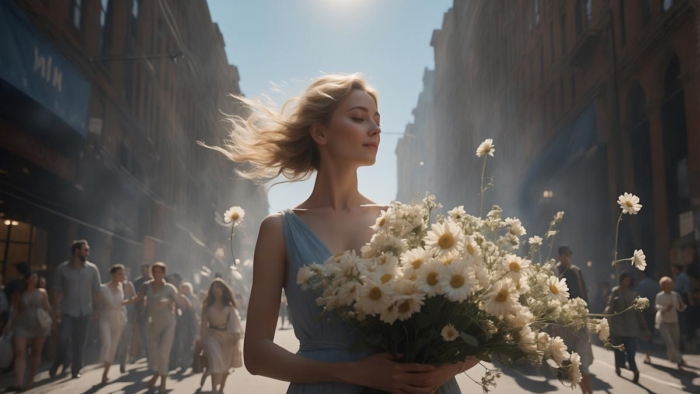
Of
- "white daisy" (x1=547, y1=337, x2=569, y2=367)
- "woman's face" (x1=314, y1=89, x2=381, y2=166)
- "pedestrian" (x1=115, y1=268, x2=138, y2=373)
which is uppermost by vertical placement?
"woman's face" (x1=314, y1=89, x2=381, y2=166)

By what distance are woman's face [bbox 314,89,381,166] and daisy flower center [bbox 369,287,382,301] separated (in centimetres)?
90

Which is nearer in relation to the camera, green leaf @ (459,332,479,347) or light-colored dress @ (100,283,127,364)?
green leaf @ (459,332,479,347)

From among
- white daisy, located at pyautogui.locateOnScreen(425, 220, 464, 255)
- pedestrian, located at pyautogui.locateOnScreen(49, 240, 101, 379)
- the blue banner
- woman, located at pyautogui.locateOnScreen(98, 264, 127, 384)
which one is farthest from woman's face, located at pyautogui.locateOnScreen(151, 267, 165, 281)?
white daisy, located at pyautogui.locateOnScreen(425, 220, 464, 255)

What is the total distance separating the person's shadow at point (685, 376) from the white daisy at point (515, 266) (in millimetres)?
9103

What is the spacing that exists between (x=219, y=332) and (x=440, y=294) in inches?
357

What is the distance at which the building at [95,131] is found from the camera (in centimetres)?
1423

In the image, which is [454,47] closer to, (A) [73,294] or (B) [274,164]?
(A) [73,294]

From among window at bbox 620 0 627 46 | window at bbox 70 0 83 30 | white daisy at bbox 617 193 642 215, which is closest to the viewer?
white daisy at bbox 617 193 642 215

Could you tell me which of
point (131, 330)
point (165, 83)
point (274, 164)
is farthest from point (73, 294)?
point (165, 83)

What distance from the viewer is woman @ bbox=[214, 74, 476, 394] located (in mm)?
2344

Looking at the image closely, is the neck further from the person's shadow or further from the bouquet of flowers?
the person's shadow

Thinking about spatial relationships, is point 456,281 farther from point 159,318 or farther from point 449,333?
point 159,318

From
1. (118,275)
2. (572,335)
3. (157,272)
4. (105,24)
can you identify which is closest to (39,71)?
(118,275)

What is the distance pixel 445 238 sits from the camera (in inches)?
82.5
